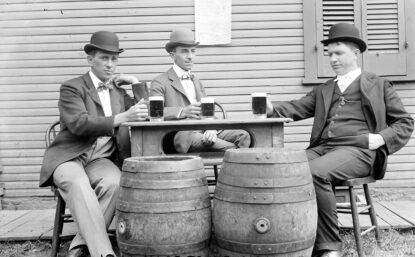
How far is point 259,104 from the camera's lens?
3223 millimetres

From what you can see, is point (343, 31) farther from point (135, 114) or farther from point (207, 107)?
point (135, 114)

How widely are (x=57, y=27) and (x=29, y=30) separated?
0.32 metres

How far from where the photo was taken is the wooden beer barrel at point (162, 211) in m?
2.47

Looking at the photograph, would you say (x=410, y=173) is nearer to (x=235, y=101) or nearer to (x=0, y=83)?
(x=235, y=101)

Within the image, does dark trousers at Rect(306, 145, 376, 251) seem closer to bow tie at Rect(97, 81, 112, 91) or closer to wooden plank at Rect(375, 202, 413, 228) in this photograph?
wooden plank at Rect(375, 202, 413, 228)

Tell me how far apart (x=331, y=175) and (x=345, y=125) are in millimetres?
588

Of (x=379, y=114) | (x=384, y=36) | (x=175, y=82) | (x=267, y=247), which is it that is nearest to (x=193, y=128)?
(x=175, y=82)

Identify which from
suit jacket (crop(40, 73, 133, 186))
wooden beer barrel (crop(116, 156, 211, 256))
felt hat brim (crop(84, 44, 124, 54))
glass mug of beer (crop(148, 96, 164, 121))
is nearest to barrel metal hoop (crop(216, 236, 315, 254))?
wooden beer barrel (crop(116, 156, 211, 256))

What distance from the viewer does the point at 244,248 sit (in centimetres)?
248

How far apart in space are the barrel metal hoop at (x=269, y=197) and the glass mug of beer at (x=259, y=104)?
84 centimetres

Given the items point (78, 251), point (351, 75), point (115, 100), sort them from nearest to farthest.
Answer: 1. point (78, 251)
2. point (351, 75)
3. point (115, 100)

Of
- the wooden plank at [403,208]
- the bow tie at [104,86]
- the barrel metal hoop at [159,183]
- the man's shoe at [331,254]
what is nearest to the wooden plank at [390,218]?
the wooden plank at [403,208]

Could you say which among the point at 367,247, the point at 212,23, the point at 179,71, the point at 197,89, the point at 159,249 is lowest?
the point at 367,247

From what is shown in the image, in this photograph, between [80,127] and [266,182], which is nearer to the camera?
[266,182]
